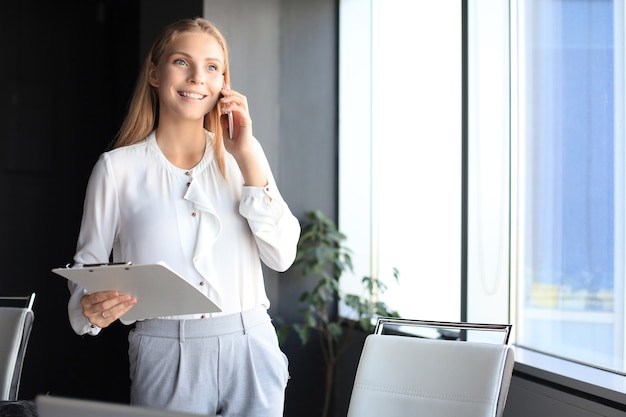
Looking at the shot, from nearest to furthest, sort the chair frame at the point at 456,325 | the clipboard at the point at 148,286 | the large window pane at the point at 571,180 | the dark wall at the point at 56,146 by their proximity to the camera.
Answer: the clipboard at the point at 148,286, the chair frame at the point at 456,325, the large window pane at the point at 571,180, the dark wall at the point at 56,146

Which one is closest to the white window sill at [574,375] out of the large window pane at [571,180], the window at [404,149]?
the large window pane at [571,180]

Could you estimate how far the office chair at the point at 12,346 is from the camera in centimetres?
237

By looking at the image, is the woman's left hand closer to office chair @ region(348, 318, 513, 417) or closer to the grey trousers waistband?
the grey trousers waistband

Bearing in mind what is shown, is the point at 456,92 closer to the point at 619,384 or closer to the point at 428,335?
the point at 428,335

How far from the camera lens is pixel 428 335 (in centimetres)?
370

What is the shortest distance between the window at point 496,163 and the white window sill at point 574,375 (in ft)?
0.15

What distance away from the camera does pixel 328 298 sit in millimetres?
4230

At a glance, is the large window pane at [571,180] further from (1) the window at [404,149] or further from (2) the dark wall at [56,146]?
(2) the dark wall at [56,146]

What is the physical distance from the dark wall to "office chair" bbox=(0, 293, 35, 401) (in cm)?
255

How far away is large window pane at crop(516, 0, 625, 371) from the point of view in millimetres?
2707

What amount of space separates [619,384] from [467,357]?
0.89 metres

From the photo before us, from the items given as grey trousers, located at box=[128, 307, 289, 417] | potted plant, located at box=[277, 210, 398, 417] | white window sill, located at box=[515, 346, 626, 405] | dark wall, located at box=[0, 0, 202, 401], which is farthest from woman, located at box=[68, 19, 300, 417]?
dark wall, located at box=[0, 0, 202, 401]

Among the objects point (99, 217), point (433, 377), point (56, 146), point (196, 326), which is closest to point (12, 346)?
point (99, 217)

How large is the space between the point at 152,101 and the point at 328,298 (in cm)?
227
